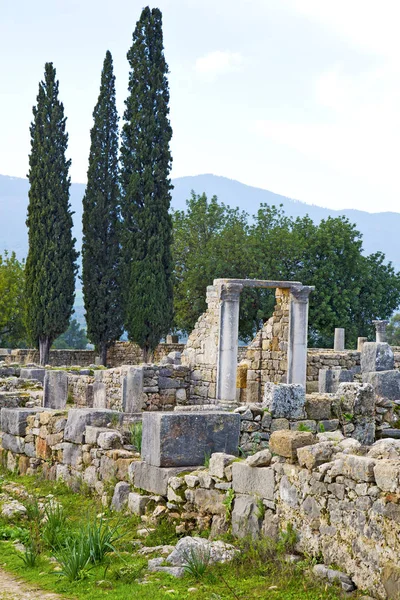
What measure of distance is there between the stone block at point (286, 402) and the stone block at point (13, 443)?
397 cm

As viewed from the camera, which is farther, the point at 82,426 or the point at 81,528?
the point at 82,426

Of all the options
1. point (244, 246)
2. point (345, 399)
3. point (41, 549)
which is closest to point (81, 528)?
point (41, 549)

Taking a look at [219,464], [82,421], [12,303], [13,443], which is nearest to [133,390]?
[13,443]

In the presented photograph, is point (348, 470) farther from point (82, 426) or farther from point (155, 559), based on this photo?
point (82, 426)

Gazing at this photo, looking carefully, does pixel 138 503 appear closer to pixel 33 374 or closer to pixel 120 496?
pixel 120 496

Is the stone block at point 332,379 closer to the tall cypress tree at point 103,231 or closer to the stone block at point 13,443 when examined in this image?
the stone block at point 13,443

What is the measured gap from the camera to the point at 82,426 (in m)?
10.5

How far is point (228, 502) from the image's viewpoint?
24.6ft

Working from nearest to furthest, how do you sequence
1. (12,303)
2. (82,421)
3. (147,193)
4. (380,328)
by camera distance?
1. (82,421)
2. (380,328)
3. (147,193)
4. (12,303)

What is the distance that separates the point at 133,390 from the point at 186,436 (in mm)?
9455

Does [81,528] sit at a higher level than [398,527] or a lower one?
lower

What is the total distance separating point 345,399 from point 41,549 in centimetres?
443

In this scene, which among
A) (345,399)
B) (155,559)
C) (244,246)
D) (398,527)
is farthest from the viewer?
(244,246)

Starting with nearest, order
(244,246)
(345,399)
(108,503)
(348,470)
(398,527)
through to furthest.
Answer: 1. (398,527)
2. (348,470)
3. (108,503)
4. (345,399)
5. (244,246)
